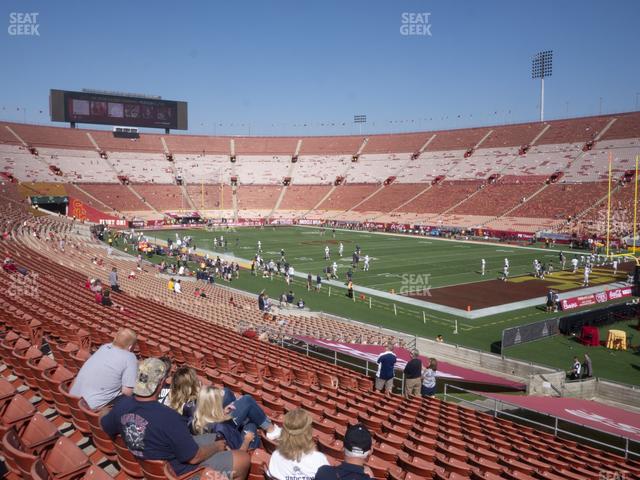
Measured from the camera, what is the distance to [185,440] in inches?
147

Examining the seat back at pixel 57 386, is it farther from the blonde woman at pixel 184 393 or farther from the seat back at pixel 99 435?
the blonde woman at pixel 184 393

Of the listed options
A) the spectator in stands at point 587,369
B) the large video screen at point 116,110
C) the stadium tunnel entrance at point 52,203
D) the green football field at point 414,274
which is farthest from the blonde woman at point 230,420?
the large video screen at point 116,110

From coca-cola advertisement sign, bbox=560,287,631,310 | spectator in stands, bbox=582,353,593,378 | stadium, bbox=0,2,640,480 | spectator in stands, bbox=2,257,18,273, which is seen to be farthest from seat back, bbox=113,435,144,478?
coca-cola advertisement sign, bbox=560,287,631,310

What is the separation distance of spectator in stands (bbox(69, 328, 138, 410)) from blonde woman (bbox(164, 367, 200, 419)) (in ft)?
1.54

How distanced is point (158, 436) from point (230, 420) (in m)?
0.81

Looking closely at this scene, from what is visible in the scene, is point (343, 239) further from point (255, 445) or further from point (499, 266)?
point (255, 445)

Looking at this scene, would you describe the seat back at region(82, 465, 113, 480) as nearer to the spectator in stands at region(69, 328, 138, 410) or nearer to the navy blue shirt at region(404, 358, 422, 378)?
the spectator in stands at region(69, 328, 138, 410)

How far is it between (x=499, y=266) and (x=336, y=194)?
47.5 metres

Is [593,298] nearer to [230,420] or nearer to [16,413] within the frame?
[230,420]

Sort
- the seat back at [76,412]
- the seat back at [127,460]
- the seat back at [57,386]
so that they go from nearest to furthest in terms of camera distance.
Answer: the seat back at [127,460] → the seat back at [76,412] → the seat back at [57,386]

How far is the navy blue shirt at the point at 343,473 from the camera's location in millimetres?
3109

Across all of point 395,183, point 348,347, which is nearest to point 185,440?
point 348,347

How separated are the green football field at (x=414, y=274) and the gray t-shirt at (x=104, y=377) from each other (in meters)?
16.1

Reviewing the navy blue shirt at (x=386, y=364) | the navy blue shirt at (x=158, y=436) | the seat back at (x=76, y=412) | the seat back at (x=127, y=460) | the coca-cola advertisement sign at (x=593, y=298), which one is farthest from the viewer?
the coca-cola advertisement sign at (x=593, y=298)
